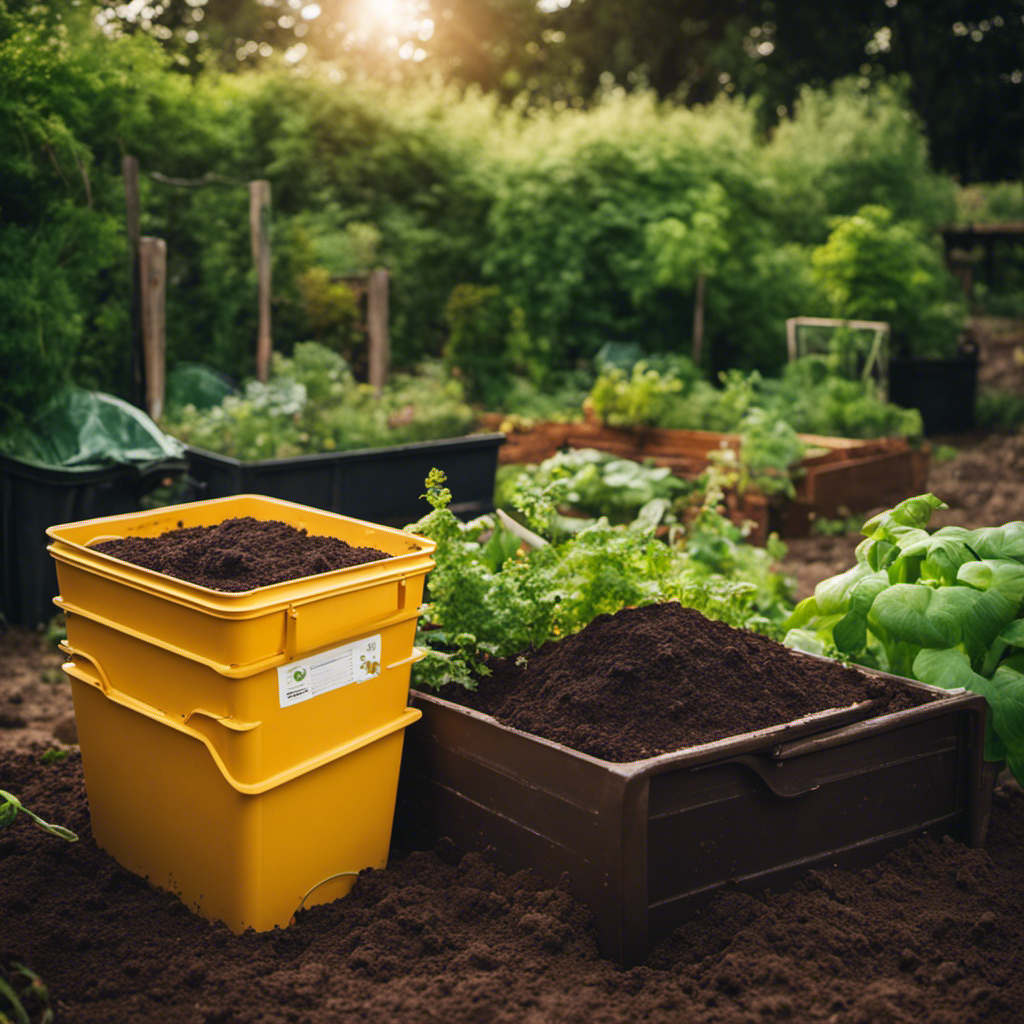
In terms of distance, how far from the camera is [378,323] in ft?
26.1

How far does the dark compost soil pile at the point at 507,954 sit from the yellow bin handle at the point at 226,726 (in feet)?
1.16

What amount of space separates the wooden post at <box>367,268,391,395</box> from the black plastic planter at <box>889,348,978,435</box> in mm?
5376

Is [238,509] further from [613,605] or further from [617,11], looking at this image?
[617,11]

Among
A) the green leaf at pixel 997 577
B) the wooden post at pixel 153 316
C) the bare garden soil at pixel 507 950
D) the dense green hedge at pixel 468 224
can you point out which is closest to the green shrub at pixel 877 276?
the dense green hedge at pixel 468 224

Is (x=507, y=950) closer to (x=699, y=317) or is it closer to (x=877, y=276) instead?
(x=699, y=317)

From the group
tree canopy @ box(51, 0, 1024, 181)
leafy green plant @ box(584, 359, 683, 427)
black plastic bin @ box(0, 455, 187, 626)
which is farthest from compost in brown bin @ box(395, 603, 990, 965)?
tree canopy @ box(51, 0, 1024, 181)

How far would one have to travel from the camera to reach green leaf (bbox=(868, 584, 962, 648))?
105 inches

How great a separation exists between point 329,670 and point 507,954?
27.7 inches

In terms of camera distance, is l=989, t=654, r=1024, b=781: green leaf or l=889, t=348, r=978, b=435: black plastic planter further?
l=889, t=348, r=978, b=435: black plastic planter

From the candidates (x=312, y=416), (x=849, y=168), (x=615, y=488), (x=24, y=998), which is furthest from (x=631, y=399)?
(x=849, y=168)

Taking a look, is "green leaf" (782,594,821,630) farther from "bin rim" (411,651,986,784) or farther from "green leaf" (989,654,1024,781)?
"green leaf" (989,654,1024,781)

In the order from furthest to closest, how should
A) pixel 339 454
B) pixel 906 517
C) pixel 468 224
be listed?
1. pixel 468 224
2. pixel 339 454
3. pixel 906 517

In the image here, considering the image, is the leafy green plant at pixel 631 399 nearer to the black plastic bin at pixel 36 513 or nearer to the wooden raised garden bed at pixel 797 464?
the wooden raised garden bed at pixel 797 464

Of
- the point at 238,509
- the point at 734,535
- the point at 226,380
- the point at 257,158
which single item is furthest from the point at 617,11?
the point at 238,509
